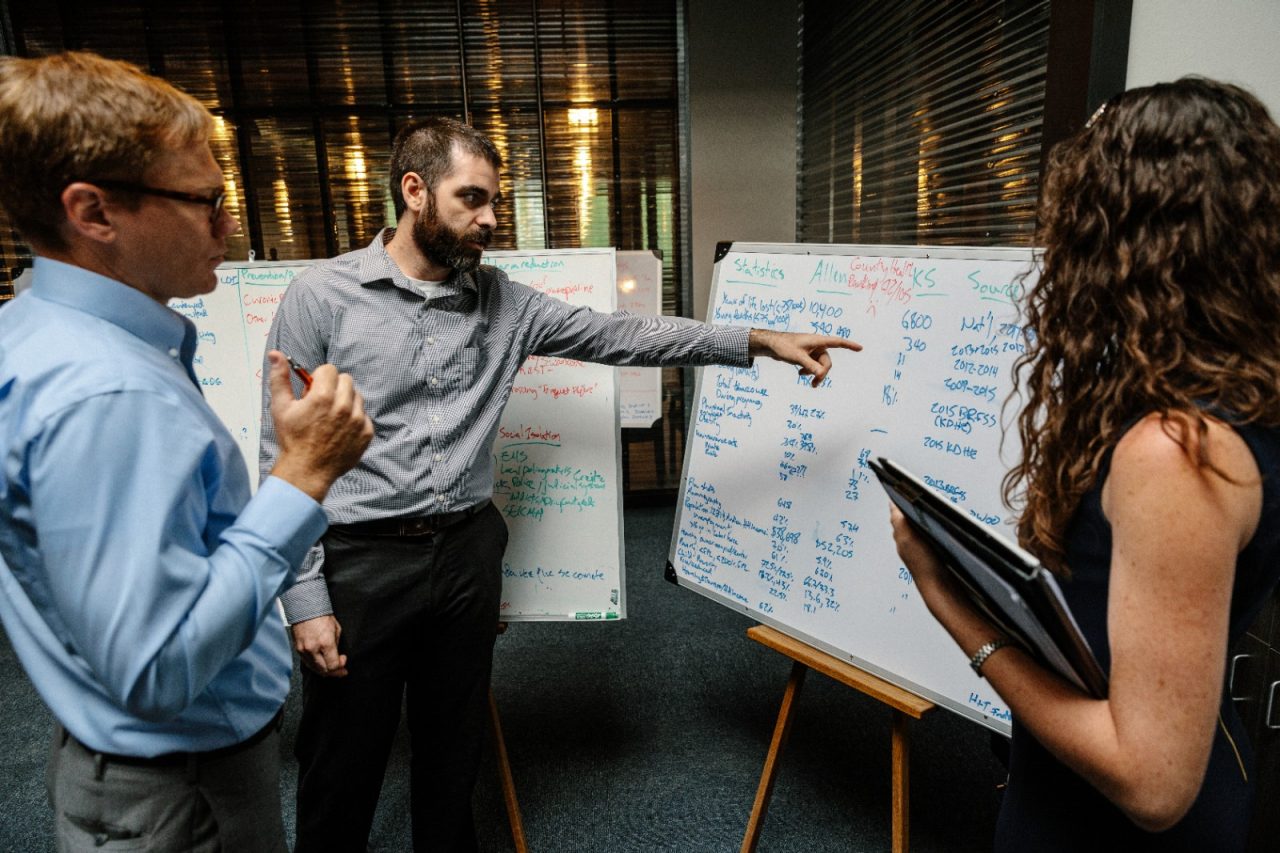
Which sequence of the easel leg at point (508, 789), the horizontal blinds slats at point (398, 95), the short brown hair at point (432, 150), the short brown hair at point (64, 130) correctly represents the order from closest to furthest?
the short brown hair at point (64, 130) < the short brown hair at point (432, 150) < the easel leg at point (508, 789) < the horizontal blinds slats at point (398, 95)

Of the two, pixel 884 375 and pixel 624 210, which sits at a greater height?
pixel 624 210

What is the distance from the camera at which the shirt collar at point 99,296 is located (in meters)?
0.79

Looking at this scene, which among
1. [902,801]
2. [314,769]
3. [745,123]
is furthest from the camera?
[745,123]

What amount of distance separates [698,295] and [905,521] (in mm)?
3092

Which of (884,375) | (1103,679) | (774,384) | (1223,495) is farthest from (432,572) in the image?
(1223,495)

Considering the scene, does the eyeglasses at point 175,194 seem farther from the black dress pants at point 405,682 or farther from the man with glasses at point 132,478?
the black dress pants at point 405,682

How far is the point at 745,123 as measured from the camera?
3744 mm

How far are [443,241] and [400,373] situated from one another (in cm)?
28

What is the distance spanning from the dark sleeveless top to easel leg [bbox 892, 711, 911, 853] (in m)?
0.50

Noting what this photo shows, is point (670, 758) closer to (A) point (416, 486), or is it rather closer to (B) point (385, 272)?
(A) point (416, 486)

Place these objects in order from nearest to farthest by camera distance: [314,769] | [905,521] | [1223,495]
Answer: [1223,495] < [905,521] < [314,769]

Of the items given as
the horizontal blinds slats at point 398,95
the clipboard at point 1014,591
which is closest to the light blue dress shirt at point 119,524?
the clipboard at point 1014,591

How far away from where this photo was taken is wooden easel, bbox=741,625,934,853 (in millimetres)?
1395

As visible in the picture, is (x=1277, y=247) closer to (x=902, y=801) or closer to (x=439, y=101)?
(x=902, y=801)
